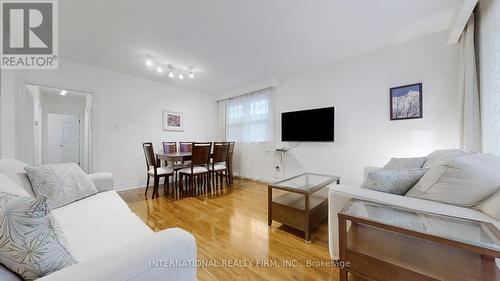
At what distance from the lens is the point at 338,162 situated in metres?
3.15

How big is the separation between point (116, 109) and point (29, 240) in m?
3.62

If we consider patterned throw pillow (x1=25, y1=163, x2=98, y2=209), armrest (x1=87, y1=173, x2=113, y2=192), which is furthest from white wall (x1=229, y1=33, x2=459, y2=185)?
patterned throw pillow (x1=25, y1=163, x2=98, y2=209)

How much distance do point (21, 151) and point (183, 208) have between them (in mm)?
2574

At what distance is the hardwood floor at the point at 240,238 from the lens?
1361 millimetres

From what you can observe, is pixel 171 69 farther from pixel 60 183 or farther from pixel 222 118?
pixel 60 183

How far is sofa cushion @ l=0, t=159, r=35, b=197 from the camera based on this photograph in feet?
4.23

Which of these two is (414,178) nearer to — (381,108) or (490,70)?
(490,70)

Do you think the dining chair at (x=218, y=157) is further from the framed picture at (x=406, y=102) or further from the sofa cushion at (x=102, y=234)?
the framed picture at (x=406, y=102)

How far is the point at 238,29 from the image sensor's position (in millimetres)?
2209

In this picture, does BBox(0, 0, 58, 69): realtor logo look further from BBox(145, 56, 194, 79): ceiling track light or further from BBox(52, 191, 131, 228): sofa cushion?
BBox(52, 191, 131, 228): sofa cushion

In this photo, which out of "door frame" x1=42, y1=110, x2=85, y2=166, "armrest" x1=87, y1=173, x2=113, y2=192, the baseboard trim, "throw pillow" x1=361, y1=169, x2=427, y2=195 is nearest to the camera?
"throw pillow" x1=361, y1=169, x2=427, y2=195

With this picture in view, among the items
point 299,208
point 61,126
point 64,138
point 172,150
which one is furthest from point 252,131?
point 61,126

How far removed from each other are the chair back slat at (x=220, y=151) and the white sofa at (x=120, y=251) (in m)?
2.24

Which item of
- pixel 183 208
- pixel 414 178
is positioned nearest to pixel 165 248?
pixel 414 178
